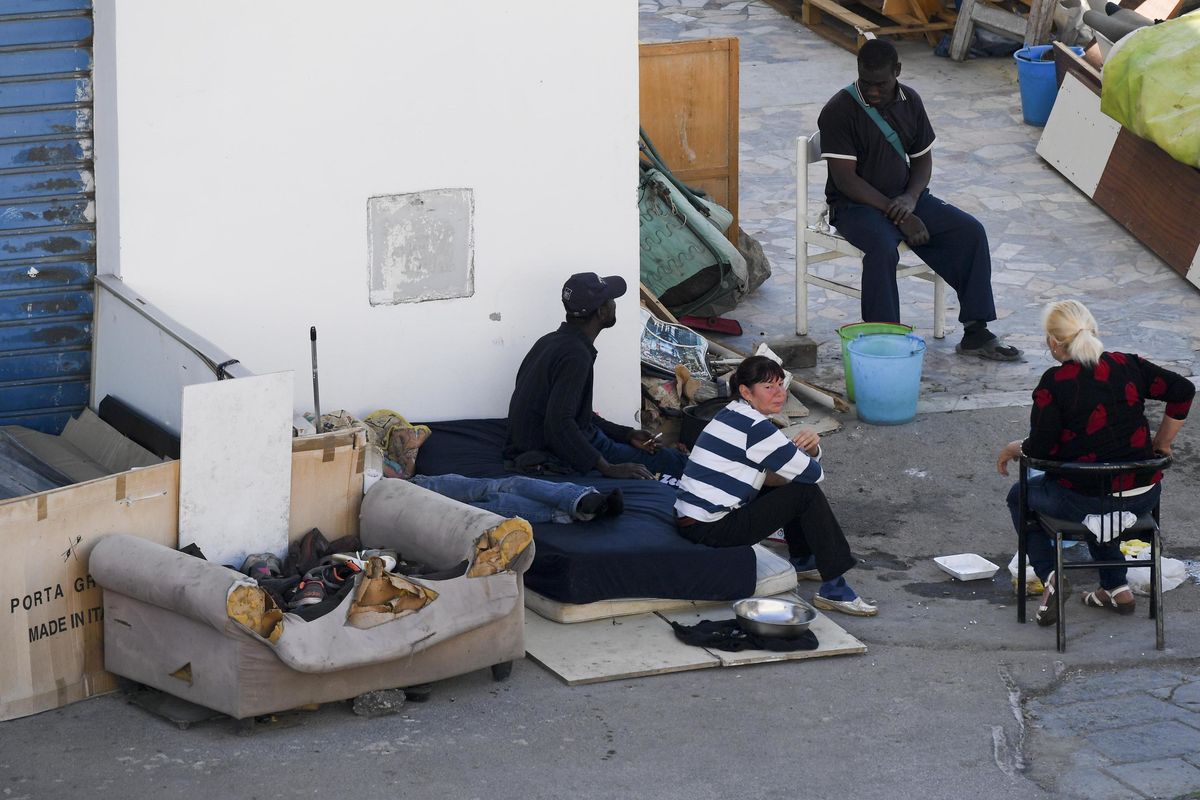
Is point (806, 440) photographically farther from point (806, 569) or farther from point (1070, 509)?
point (1070, 509)

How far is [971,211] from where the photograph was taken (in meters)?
12.0

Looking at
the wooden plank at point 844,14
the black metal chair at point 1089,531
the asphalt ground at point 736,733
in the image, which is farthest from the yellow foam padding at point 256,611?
the wooden plank at point 844,14

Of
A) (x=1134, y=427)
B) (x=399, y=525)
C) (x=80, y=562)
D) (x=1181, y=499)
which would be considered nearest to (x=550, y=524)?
(x=399, y=525)

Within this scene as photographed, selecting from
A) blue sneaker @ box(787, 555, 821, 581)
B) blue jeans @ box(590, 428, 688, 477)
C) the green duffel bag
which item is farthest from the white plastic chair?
blue sneaker @ box(787, 555, 821, 581)

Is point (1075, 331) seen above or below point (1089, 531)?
above

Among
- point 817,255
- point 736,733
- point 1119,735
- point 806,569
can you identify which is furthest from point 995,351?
point 736,733

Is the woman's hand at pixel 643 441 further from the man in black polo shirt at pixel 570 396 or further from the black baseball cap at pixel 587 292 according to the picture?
the black baseball cap at pixel 587 292

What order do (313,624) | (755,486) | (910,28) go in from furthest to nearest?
(910,28) → (755,486) → (313,624)

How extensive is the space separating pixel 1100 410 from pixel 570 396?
2.31 m

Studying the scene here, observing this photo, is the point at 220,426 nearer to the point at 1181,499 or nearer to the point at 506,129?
the point at 506,129

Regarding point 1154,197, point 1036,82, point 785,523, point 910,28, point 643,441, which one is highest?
point 910,28

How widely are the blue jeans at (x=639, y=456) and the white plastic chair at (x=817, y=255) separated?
2.33 metres

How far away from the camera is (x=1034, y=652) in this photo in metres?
6.33

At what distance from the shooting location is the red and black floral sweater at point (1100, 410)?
20.5 feet
